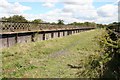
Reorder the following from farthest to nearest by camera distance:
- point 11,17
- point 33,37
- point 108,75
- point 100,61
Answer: point 11,17 → point 33,37 → point 100,61 → point 108,75

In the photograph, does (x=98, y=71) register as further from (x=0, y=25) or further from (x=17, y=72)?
(x=0, y=25)

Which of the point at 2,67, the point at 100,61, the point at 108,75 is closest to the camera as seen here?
the point at 108,75

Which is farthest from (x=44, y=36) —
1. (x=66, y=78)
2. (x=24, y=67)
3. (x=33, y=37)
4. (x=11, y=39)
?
(x=66, y=78)

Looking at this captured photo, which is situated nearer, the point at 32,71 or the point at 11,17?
the point at 32,71

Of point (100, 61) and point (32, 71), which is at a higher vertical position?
point (100, 61)

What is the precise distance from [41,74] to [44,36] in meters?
24.7

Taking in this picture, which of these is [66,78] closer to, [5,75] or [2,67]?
[5,75]

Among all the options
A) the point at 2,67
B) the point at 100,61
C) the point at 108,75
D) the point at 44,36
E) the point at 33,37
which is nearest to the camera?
the point at 108,75

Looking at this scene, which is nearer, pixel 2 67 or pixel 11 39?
pixel 2 67

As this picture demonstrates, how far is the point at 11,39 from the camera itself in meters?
23.7

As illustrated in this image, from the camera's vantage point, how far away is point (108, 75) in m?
6.54

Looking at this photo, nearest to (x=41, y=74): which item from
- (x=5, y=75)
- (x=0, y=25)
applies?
(x=5, y=75)

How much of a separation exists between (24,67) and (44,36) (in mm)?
23105

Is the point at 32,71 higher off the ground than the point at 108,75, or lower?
lower
